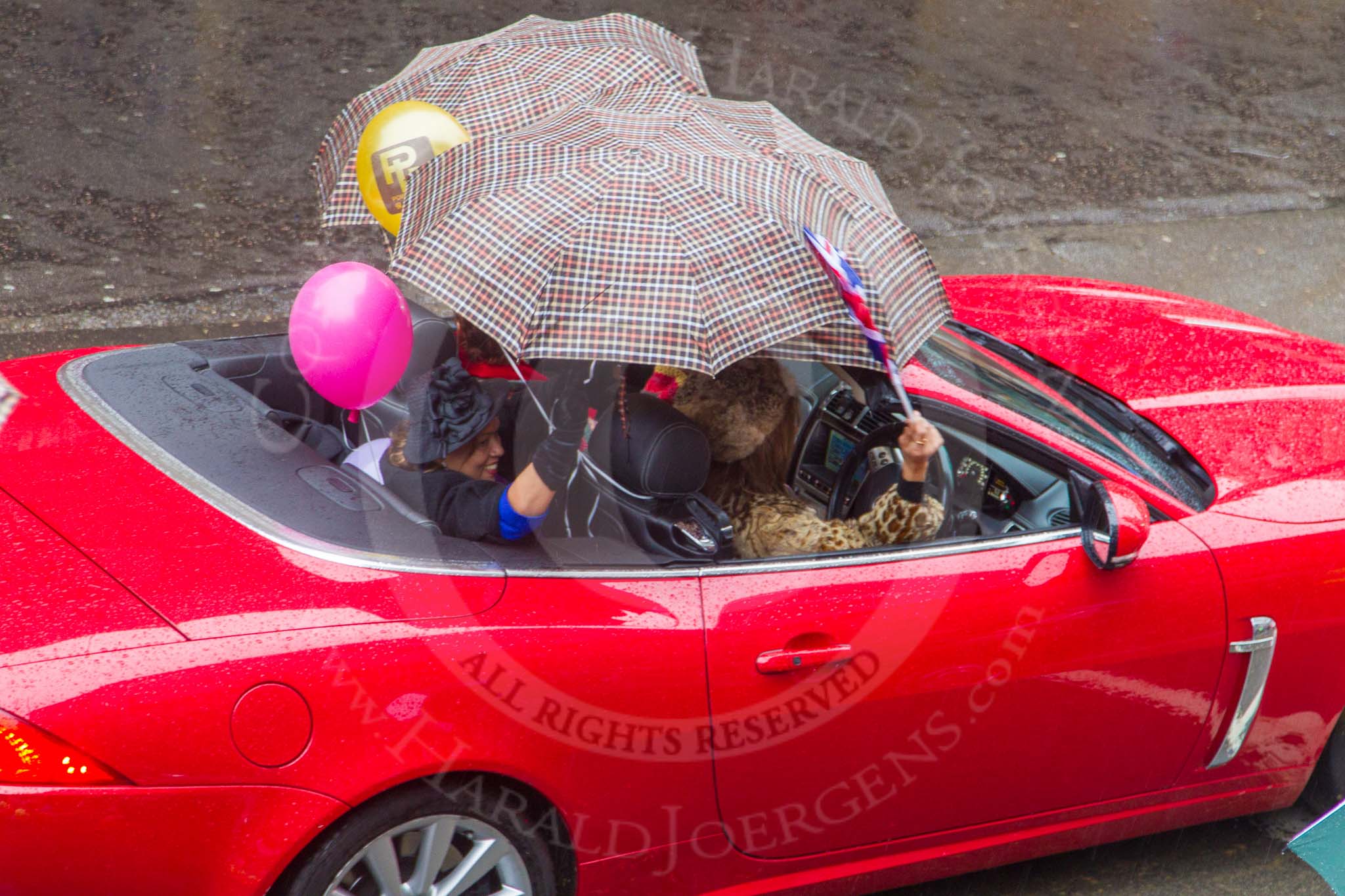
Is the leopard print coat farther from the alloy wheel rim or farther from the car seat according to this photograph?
the alloy wheel rim

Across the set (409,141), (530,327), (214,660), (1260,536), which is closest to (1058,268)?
(1260,536)

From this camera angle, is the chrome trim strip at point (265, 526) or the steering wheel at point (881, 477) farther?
the steering wheel at point (881, 477)

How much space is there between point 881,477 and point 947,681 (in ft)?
2.00

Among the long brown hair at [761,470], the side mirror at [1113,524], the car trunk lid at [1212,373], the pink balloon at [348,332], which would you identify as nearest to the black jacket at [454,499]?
the pink balloon at [348,332]

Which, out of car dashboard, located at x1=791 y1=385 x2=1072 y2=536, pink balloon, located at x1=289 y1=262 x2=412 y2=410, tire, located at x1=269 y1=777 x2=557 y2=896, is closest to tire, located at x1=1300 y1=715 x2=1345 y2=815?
car dashboard, located at x1=791 y1=385 x2=1072 y2=536

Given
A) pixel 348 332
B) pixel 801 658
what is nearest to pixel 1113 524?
pixel 801 658

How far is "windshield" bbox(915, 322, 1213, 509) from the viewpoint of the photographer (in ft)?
10.7

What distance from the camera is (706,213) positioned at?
2.54 m

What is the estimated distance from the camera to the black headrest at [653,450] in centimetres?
270

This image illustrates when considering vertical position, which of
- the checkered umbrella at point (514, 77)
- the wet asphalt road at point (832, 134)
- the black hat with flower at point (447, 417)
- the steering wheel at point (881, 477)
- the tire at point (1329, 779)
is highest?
the checkered umbrella at point (514, 77)

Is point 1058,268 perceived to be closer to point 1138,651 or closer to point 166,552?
point 1138,651

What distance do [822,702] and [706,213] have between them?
1027 millimetres

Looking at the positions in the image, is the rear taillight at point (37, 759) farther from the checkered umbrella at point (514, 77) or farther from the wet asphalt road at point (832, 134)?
the wet asphalt road at point (832, 134)

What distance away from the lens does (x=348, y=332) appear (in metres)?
2.80
